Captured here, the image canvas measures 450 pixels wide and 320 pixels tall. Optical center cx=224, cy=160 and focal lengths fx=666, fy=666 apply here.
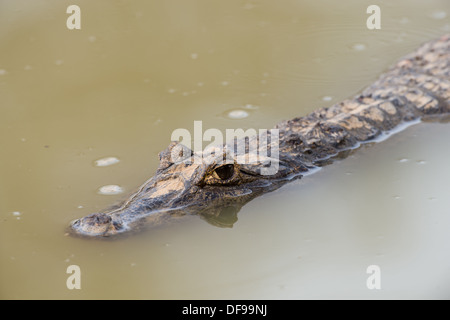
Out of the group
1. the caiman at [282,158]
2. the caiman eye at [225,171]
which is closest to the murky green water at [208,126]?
the caiman at [282,158]

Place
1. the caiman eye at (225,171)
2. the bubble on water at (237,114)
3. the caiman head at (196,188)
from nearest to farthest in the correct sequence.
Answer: the caiman head at (196,188) → the caiman eye at (225,171) → the bubble on water at (237,114)

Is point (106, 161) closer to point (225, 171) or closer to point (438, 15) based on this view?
point (225, 171)

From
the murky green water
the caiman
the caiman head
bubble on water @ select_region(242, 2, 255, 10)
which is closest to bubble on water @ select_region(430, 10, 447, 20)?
the murky green water

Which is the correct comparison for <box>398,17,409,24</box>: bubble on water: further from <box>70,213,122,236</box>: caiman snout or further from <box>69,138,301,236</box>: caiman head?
<box>70,213,122,236</box>: caiman snout

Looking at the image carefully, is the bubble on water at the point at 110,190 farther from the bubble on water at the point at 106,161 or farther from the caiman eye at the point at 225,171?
the caiman eye at the point at 225,171

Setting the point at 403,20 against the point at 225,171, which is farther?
the point at 403,20

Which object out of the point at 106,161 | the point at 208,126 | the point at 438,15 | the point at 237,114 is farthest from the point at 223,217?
the point at 438,15

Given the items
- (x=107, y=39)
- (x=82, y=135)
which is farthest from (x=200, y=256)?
(x=107, y=39)
